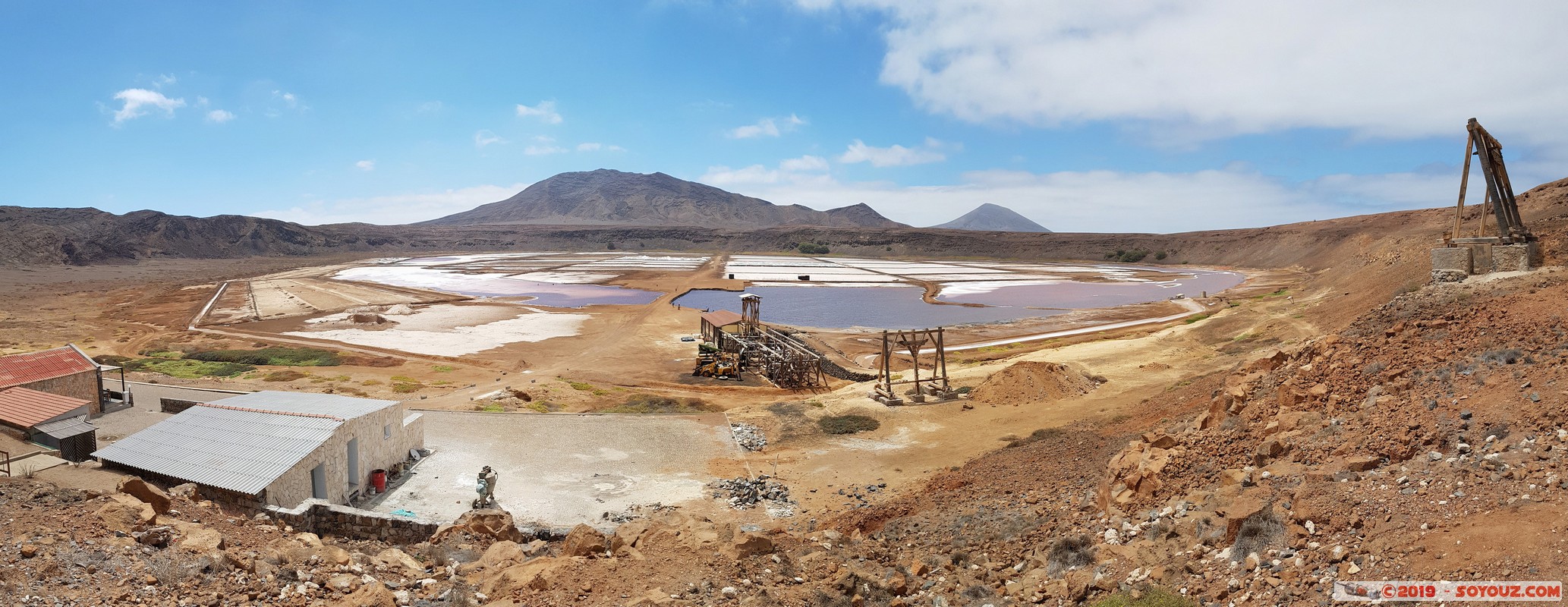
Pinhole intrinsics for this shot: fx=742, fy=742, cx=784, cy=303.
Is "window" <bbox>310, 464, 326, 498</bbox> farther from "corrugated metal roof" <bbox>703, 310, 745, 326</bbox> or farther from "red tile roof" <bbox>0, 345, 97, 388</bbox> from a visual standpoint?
"corrugated metal roof" <bbox>703, 310, 745, 326</bbox>

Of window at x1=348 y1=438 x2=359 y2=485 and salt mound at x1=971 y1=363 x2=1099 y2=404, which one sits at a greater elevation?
salt mound at x1=971 y1=363 x2=1099 y2=404

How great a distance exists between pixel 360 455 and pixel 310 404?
274 centimetres

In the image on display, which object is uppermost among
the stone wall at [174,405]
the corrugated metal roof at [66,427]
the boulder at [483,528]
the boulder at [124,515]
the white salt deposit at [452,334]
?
A: the boulder at [124,515]

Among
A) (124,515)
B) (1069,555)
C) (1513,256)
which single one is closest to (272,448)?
(124,515)

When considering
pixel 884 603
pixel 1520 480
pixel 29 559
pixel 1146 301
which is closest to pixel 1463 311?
pixel 1520 480

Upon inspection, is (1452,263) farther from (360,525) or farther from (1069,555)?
(360,525)

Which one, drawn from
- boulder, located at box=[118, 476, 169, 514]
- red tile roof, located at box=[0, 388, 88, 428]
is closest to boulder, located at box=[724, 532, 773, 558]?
boulder, located at box=[118, 476, 169, 514]

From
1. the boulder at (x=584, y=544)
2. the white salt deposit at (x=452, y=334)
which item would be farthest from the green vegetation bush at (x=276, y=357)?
the boulder at (x=584, y=544)

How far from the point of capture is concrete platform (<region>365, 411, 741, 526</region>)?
638 inches

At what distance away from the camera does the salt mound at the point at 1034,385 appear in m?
22.4

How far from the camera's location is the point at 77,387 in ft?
73.2

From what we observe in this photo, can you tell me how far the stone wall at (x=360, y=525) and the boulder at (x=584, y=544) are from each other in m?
4.66

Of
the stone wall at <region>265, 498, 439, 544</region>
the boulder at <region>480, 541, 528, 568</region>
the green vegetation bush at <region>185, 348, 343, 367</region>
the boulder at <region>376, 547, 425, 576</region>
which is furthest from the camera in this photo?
the green vegetation bush at <region>185, 348, 343, 367</region>

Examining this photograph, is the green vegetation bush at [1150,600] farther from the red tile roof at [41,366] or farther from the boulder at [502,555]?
the red tile roof at [41,366]
